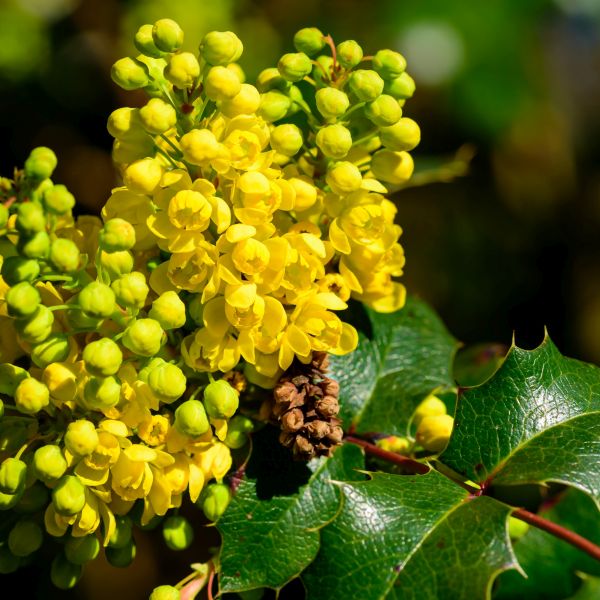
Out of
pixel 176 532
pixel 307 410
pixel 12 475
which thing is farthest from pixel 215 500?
pixel 12 475

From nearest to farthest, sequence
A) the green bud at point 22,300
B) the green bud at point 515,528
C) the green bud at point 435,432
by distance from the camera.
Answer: the green bud at point 22,300 → the green bud at point 435,432 → the green bud at point 515,528

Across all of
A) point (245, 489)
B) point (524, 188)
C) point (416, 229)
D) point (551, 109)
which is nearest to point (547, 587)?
point (245, 489)

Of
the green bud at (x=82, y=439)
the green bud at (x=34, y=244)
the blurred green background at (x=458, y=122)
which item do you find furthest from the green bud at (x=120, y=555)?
the blurred green background at (x=458, y=122)

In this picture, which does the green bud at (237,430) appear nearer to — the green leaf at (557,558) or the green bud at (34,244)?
the green bud at (34,244)

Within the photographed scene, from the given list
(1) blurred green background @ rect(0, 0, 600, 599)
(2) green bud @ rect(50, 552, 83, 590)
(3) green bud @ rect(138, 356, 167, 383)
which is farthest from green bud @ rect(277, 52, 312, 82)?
(1) blurred green background @ rect(0, 0, 600, 599)

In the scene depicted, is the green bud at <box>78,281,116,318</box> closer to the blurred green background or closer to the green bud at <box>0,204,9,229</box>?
the green bud at <box>0,204,9,229</box>

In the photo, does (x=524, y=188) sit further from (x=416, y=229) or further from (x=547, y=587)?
(x=547, y=587)
